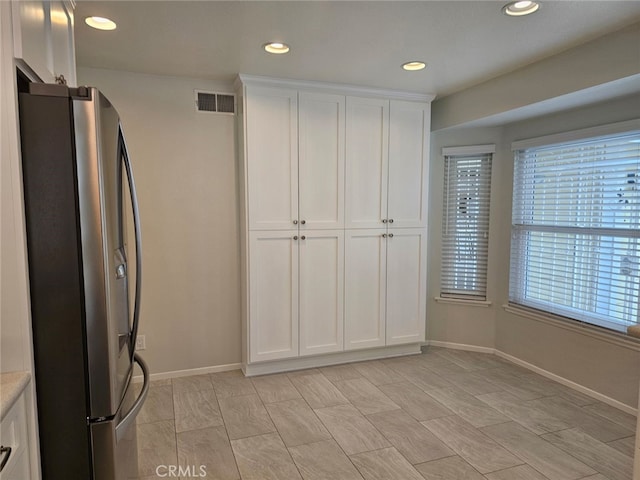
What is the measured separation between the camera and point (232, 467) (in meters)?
2.17

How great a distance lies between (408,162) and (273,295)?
1.65 metres

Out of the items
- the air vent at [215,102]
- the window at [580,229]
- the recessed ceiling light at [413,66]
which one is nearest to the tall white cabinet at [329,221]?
the air vent at [215,102]

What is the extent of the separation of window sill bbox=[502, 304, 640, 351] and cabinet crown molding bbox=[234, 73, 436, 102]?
203cm

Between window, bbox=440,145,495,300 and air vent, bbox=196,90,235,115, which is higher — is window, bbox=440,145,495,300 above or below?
below

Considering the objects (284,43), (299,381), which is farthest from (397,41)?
(299,381)

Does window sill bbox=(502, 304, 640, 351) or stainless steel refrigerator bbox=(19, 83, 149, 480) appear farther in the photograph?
window sill bbox=(502, 304, 640, 351)

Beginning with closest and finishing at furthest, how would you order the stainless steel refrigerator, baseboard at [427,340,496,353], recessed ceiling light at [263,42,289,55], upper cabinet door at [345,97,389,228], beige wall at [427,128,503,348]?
the stainless steel refrigerator, recessed ceiling light at [263,42,289,55], upper cabinet door at [345,97,389,228], beige wall at [427,128,503,348], baseboard at [427,340,496,353]

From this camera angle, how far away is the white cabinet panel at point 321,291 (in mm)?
3369

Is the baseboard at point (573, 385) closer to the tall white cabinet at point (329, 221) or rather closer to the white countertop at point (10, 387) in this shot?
the tall white cabinet at point (329, 221)

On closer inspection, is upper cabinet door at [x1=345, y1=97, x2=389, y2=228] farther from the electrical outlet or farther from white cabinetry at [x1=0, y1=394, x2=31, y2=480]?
white cabinetry at [x1=0, y1=394, x2=31, y2=480]

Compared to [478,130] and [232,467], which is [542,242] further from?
[232,467]

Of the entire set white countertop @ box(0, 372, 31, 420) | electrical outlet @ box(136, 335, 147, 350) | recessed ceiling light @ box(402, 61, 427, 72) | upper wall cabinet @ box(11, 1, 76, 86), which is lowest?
electrical outlet @ box(136, 335, 147, 350)

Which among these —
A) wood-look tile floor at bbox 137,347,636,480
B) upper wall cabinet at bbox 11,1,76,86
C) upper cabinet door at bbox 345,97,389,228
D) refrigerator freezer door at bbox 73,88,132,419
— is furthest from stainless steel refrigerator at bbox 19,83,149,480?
upper cabinet door at bbox 345,97,389,228

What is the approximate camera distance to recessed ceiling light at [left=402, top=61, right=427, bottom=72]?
2793 millimetres
